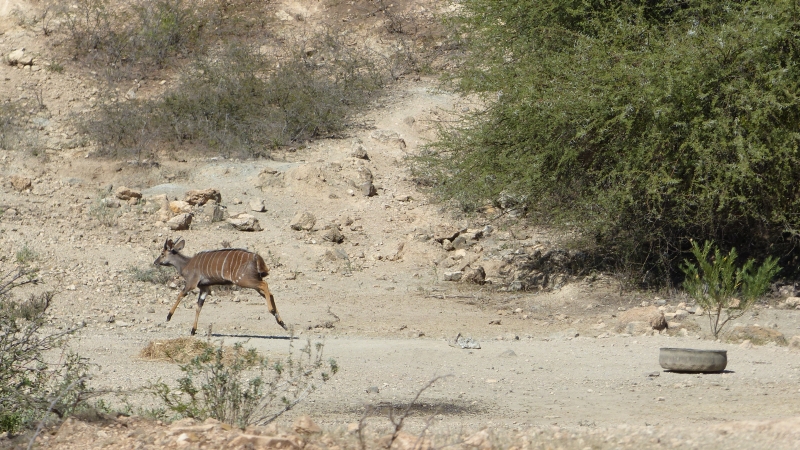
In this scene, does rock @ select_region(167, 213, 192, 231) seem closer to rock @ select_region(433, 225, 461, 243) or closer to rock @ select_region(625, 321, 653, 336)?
rock @ select_region(433, 225, 461, 243)

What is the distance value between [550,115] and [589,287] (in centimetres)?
269

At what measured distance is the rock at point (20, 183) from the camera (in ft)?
59.7

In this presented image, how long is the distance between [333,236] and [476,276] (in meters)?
2.81

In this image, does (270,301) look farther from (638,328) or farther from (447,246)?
(447,246)

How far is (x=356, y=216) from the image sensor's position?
1878 cm

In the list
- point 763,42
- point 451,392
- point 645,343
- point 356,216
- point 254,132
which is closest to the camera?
point 451,392

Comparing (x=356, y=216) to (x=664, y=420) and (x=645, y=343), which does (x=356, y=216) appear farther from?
(x=664, y=420)

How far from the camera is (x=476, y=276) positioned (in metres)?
16.0

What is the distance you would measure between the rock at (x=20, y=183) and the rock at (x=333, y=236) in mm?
5256

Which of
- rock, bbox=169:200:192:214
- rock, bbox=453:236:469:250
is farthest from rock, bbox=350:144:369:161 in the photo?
rock, bbox=169:200:192:214

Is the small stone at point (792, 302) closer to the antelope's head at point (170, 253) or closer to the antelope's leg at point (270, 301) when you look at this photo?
the antelope's leg at point (270, 301)

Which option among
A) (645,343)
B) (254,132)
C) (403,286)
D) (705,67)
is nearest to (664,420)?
(645,343)

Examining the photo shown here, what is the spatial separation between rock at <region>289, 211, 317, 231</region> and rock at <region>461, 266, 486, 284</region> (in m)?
3.18

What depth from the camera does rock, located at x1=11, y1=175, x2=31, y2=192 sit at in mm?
18203
